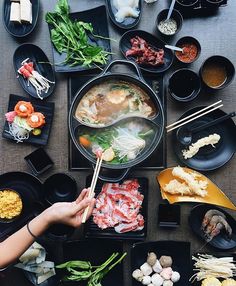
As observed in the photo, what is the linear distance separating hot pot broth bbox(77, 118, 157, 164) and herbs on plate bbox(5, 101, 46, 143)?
0.41m

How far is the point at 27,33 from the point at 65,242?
65.5 inches

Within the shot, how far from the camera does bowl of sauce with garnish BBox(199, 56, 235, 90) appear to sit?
Answer: 12.0 ft

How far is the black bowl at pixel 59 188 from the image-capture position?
3732mm

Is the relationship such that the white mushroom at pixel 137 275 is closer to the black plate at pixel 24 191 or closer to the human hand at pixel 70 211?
the human hand at pixel 70 211

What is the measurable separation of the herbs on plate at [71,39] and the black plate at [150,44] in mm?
158

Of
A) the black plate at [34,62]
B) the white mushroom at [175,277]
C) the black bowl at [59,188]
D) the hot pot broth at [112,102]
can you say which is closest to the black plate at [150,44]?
the hot pot broth at [112,102]

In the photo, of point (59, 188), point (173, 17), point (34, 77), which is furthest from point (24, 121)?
point (173, 17)

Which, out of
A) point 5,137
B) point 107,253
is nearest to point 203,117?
point 107,253

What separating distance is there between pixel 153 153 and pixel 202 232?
73 centimetres

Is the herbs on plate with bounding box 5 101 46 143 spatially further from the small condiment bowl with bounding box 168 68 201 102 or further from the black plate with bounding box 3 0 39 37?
the small condiment bowl with bounding box 168 68 201 102

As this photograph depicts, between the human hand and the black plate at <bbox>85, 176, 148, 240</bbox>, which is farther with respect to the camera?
the black plate at <bbox>85, 176, 148, 240</bbox>

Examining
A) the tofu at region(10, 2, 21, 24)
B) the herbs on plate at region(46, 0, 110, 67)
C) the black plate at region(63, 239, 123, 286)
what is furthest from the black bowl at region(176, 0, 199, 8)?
the black plate at region(63, 239, 123, 286)

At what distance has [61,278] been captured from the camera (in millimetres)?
3746

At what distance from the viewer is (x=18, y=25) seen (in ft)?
12.4
